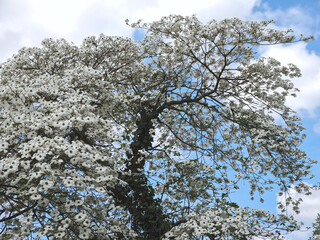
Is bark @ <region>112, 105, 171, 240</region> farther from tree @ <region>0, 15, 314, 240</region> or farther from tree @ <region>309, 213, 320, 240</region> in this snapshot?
tree @ <region>309, 213, 320, 240</region>

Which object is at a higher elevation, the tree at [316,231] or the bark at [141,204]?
the tree at [316,231]

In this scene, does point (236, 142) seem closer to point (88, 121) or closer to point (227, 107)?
point (227, 107)

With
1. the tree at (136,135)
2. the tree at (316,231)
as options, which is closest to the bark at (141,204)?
the tree at (136,135)

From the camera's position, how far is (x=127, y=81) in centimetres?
1001

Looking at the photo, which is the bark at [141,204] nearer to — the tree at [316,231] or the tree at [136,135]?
the tree at [136,135]

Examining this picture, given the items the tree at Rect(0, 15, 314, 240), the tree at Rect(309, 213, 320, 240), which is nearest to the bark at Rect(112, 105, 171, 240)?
the tree at Rect(0, 15, 314, 240)

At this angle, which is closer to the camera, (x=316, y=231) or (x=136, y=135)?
(x=136, y=135)

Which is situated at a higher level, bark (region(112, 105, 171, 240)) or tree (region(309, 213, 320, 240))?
tree (region(309, 213, 320, 240))

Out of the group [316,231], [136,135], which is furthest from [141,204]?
[316,231]

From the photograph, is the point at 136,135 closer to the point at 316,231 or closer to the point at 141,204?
the point at 141,204

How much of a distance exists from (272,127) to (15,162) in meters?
5.77

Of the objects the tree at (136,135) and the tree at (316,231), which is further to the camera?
the tree at (316,231)

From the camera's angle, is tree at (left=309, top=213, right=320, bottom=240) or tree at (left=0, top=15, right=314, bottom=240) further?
tree at (left=309, top=213, right=320, bottom=240)

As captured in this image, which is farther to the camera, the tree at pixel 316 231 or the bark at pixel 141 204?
the tree at pixel 316 231
